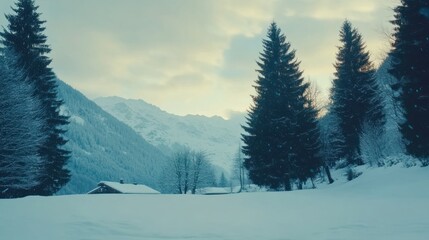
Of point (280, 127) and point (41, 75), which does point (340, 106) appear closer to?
point (280, 127)

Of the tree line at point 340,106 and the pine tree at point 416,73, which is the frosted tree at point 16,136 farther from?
the pine tree at point 416,73

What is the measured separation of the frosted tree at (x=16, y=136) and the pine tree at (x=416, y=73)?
2345 cm

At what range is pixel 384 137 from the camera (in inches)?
1233

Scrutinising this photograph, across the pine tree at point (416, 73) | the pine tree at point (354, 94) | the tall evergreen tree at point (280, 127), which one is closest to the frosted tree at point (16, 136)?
the tall evergreen tree at point (280, 127)

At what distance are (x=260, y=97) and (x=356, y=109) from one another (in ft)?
34.2

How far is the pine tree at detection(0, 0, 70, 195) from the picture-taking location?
24.5 m

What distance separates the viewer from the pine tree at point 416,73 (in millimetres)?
18141

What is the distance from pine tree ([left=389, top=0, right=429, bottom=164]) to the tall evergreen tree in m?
9.28

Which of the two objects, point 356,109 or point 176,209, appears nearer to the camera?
point 176,209

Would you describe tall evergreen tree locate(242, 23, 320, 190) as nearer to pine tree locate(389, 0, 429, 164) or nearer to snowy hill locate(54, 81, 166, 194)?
pine tree locate(389, 0, 429, 164)

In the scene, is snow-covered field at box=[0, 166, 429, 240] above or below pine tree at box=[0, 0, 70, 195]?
below

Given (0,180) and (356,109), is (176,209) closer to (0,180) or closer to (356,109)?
(0,180)

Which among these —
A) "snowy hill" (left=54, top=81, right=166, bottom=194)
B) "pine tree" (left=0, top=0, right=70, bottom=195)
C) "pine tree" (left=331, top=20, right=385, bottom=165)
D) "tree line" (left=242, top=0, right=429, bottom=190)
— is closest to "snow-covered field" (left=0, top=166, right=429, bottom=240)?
"tree line" (left=242, top=0, right=429, bottom=190)

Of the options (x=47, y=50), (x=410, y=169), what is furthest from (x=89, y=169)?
(x=410, y=169)
